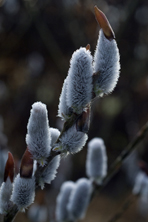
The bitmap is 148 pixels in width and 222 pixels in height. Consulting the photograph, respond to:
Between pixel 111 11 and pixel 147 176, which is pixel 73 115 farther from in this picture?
pixel 111 11

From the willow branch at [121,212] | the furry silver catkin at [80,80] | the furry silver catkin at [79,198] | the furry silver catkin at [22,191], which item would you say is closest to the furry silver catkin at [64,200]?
the furry silver catkin at [79,198]

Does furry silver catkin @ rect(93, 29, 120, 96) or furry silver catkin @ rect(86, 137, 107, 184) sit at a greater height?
furry silver catkin @ rect(93, 29, 120, 96)

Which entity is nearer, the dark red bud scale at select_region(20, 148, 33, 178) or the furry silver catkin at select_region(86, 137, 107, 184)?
the dark red bud scale at select_region(20, 148, 33, 178)

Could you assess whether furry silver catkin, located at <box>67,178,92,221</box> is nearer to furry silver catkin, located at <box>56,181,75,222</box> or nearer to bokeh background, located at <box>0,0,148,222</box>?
furry silver catkin, located at <box>56,181,75,222</box>

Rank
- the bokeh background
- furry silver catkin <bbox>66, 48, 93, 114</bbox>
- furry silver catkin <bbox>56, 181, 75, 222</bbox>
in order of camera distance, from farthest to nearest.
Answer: the bokeh background
furry silver catkin <bbox>56, 181, 75, 222</bbox>
furry silver catkin <bbox>66, 48, 93, 114</bbox>

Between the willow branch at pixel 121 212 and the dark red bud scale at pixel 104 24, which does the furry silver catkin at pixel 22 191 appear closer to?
the dark red bud scale at pixel 104 24

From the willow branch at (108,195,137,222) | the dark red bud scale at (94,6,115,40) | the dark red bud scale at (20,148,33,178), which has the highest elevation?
the dark red bud scale at (94,6,115,40)

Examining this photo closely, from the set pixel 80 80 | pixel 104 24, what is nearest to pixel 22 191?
pixel 80 80

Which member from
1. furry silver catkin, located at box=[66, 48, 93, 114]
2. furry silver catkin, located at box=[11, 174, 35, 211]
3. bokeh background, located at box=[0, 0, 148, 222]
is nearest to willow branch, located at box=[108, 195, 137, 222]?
furry silver catkin, located at box=[11, 174, 35, 211]

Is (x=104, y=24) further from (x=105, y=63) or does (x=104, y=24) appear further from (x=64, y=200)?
(x=64, y=200)
